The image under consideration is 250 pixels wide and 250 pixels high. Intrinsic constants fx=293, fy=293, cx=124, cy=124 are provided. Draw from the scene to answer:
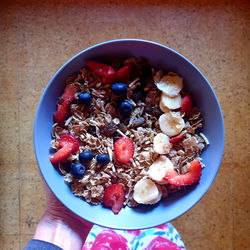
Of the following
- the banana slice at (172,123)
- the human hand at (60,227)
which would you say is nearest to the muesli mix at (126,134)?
the banana slice at (172,123)

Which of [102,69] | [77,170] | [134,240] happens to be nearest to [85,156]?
[77,170]

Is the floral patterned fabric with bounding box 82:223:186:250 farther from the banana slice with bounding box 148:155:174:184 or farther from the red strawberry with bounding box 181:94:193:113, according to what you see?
the red strawberry with bounding box 181:94:193:113

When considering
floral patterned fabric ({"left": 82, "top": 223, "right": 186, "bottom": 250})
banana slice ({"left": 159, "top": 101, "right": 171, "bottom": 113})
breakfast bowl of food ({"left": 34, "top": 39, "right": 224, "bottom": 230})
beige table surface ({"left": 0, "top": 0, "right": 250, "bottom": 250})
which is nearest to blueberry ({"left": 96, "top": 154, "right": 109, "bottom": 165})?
breakfast bowl of food ({"left": 34, "top": 39, "right": 224, "bottom": 230})

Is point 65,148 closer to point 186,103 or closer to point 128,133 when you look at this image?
point 128,133


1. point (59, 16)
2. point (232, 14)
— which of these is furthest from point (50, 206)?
point (232, 14)

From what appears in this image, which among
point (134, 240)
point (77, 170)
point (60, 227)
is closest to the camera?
point (77, 170)

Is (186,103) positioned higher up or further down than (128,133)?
higher up

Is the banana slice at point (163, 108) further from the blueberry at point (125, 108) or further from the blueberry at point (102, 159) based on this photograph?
the blueberry at point (102, 159)
